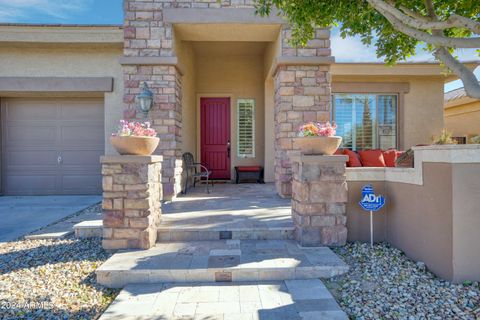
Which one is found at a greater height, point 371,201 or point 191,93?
point 191,93

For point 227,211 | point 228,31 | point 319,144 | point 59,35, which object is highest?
point 59,35

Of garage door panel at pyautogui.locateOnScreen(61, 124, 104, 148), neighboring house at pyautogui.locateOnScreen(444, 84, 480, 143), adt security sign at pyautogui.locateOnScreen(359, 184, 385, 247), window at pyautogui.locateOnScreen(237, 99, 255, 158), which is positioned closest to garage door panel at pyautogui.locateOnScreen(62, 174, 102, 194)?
garage door panel at pyautogui.locateOnScreen(61, 124, 104, 148)

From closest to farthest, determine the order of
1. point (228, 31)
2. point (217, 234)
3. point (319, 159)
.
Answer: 1. point (319, 159)
2. point (217, 234)
3. point (228, 31)

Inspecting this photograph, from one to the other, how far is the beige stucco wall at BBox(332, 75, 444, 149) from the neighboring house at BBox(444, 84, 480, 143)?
75.4 inches

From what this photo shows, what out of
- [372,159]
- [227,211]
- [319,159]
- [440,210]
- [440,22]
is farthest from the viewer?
[372,159]

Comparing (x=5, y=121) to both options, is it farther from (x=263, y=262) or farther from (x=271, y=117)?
(x=263, y=262)

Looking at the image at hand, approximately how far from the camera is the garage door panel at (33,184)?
664 centimetres

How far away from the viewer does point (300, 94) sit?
17.2 feet

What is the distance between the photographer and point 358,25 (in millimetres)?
3680

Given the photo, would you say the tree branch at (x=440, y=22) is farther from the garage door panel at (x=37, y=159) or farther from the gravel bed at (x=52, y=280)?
the garage door panel at (x=37, y=159)

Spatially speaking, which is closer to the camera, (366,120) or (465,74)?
(465,74)

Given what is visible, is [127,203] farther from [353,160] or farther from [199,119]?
[199,119]

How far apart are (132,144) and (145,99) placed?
2.12 meters

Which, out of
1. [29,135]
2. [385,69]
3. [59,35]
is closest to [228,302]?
[59,35]
